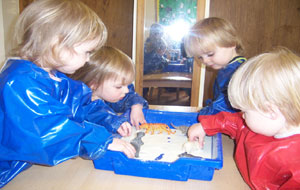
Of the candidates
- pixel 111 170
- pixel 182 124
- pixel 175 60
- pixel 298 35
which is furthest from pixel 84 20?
pixel 298 35

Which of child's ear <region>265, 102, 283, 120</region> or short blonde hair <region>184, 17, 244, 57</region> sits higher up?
short blonde hair <region>184, 17, 244, 57</region>

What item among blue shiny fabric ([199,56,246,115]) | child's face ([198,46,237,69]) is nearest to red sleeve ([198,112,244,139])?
blue shiny fabric ([199,56,246,115])

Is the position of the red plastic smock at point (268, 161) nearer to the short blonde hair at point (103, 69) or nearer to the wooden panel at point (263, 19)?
the short blonde hair at point (103, 69)

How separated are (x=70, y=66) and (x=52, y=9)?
174mm

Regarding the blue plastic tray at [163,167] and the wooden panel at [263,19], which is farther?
the wooden panel at [263,19]

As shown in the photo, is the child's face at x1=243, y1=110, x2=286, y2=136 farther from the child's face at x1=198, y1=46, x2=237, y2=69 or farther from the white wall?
the white wall

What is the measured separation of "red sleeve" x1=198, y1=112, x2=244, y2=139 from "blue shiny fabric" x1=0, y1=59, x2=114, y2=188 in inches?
15.0

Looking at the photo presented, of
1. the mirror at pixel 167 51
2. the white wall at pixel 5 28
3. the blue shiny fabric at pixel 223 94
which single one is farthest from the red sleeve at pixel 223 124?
the mirror at pixel 167 51

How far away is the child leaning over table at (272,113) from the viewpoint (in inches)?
22.8

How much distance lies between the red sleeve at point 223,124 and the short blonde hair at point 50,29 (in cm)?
52

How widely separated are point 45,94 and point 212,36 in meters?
0.82

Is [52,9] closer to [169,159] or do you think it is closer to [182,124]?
[169,159]

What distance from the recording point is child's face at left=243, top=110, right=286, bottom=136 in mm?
604

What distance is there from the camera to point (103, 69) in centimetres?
109
